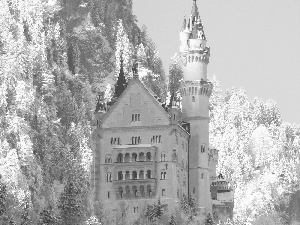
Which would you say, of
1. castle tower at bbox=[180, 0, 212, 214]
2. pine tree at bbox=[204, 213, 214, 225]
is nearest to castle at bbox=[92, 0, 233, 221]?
castle tower at bbox=[180, 0, 212, 214]

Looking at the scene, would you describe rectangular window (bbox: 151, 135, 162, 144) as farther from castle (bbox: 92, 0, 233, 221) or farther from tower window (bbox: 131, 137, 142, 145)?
tower window (bbox: 131, 137, 142, 145)

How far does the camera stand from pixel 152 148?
559ft

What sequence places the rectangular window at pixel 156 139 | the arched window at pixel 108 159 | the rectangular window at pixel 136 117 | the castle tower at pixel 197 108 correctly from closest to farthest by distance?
the rectangular window at pixel 156 139 → the arched window at pixel 108 159 → the rectangular window at pixel 136 117 → the castle tower at pixel 197 108

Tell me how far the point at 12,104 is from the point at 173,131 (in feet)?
105

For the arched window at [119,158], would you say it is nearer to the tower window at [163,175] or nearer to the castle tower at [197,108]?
the tower window at [163,175]

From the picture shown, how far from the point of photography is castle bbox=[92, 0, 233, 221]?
558 feet

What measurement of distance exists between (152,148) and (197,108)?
10.3 metres

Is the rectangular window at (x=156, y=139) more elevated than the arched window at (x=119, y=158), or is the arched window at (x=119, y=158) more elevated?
the rectangular window at (x=156, y=139)

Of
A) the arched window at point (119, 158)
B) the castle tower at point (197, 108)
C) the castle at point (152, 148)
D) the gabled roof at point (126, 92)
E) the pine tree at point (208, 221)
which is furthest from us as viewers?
the castle tower at point (197, 108)

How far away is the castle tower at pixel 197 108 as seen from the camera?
176 metres

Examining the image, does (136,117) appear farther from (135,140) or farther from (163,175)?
(163,175)

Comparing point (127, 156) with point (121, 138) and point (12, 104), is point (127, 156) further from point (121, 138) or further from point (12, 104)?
point (12, 104)

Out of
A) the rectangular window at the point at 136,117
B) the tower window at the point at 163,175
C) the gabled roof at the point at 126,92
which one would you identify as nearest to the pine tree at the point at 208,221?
the tower window at the point at 163,175

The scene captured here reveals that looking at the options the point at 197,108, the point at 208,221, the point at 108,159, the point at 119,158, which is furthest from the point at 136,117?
the point at 208,221
